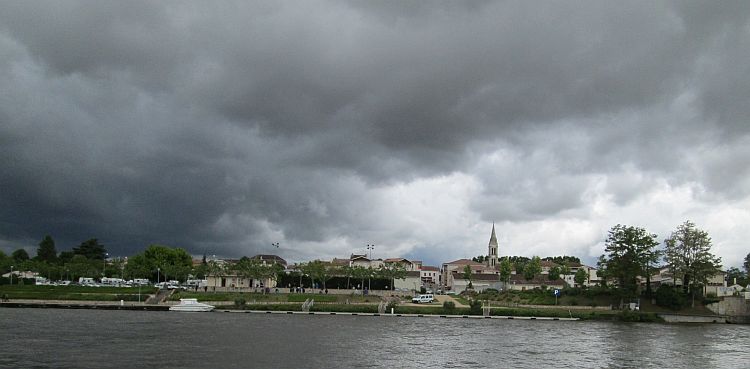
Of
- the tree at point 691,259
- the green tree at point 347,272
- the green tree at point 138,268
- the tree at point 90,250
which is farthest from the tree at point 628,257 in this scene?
the tree at point 90,250

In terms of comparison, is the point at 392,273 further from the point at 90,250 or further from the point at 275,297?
the point at 90,250

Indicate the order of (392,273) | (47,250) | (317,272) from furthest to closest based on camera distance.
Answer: (47,250) → (392,273) → (317,272)

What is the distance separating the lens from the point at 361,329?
6288 cm

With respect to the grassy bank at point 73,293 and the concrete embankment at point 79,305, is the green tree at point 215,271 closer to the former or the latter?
the grassy bank at point 73,293

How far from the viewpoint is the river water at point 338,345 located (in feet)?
127

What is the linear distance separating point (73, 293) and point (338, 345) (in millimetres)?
70946

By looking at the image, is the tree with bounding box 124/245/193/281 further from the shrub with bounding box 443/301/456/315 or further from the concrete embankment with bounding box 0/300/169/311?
the shrub with bounding box 443/301/456/315

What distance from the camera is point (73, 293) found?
100875 mm

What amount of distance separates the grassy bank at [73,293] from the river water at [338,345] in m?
28.0

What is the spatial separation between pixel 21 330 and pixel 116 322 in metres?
12.3

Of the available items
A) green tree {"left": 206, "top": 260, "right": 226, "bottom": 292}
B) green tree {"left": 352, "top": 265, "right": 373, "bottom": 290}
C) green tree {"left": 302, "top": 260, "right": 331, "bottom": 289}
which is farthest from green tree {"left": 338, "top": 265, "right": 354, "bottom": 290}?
green tree {"left": 206, "top": 260, "right": 226, "bottom": 292}

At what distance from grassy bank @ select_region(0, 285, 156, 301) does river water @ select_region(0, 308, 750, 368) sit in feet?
91.8

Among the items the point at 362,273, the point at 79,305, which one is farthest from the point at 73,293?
the point at 362,273

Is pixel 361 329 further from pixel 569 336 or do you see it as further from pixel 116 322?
pixel 116 322
